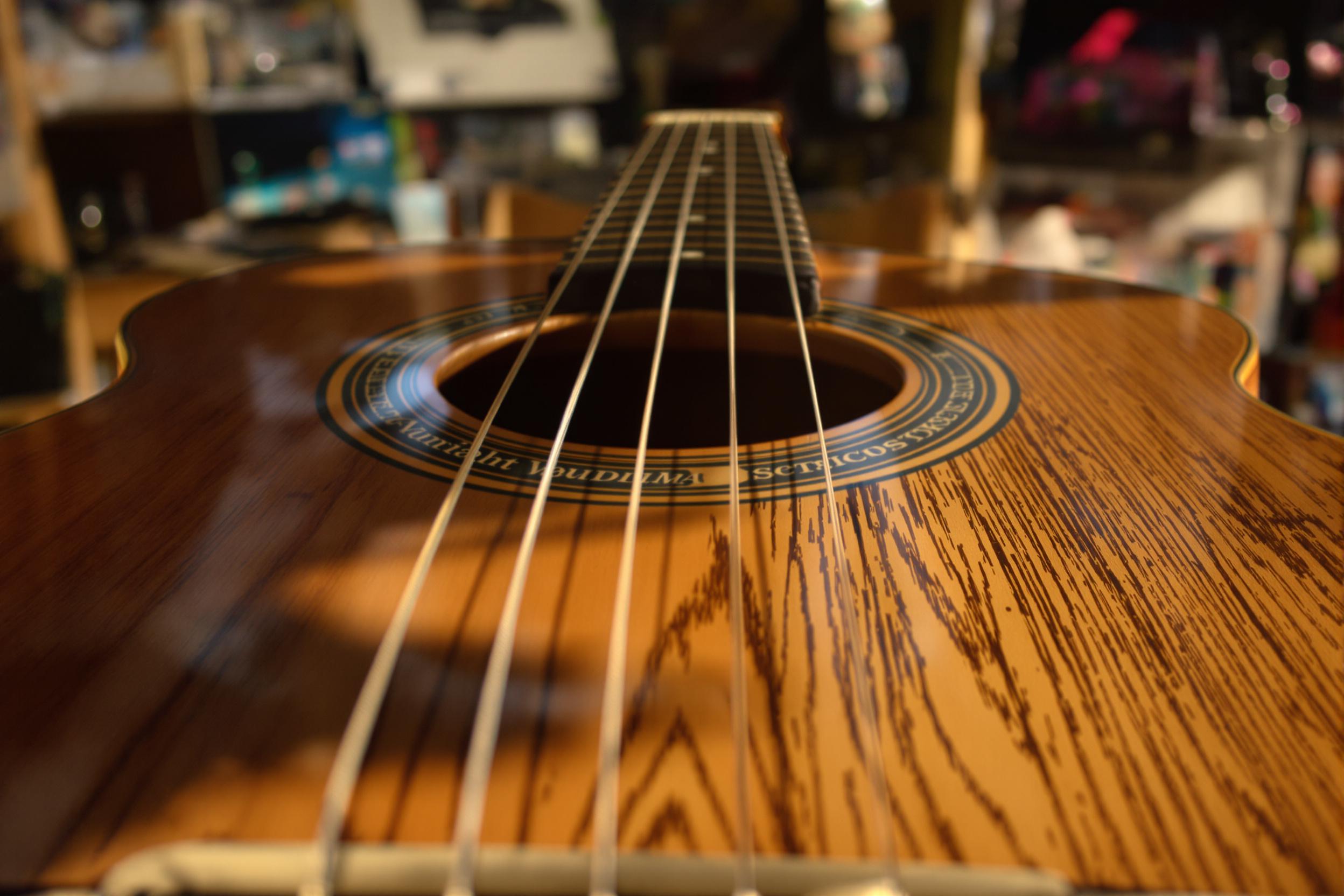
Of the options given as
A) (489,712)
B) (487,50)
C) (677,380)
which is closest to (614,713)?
(489,712)

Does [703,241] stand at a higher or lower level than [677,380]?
higher

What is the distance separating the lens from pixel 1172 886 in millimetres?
238

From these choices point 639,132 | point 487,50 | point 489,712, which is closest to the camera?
point 489,712

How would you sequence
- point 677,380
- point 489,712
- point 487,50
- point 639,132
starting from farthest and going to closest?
point 639,132 < point 487,50 < point 677,380 < point 489,712

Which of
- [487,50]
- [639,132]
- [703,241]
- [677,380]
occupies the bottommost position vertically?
[677,380]

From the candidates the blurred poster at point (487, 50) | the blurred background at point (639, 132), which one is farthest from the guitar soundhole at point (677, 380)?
the blurred poster at point (487, 50)

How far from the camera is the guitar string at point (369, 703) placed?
0.80ft

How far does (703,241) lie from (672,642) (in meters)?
0.52

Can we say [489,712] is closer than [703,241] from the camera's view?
Yes

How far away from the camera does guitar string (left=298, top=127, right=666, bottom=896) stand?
0.80ft

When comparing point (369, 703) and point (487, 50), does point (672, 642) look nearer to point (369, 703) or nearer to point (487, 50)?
point (369, 703)

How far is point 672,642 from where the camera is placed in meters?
0.33

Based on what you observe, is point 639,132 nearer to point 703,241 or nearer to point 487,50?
point 487,50

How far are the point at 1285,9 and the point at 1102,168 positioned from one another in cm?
40
